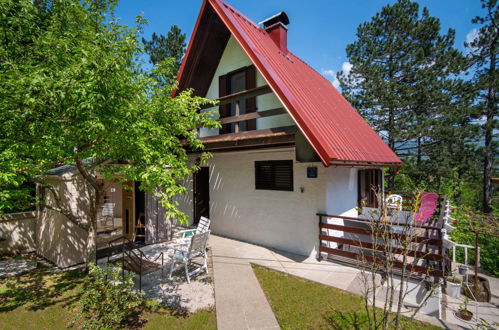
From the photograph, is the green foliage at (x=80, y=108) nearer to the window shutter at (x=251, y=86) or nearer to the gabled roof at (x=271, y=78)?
the gabled roof at (x=271, y=78)

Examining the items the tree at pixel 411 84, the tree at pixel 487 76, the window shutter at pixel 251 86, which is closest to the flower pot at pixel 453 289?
the window shutter at pixel 251 86

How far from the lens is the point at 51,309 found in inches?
178

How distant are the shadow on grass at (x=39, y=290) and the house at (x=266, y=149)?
484cm

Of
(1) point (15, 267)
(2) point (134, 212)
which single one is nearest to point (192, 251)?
(2) point (134, 212)

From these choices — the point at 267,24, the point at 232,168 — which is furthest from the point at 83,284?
the point at 267,24

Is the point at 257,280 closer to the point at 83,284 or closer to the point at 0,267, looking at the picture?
the point at 83,284

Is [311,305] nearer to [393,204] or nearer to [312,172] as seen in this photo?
[312,172]

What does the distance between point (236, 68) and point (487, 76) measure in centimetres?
1896

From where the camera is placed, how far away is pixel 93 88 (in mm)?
3527

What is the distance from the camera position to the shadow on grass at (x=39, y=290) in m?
4.74

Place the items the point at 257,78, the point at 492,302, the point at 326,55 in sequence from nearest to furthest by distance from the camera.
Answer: the point at 492,302, the point at 257,78, the point at 326,55

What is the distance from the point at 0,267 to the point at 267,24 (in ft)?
41.6

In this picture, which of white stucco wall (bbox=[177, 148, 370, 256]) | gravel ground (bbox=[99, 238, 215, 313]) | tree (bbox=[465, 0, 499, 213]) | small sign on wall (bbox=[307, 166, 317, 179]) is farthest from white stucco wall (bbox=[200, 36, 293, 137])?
tree (bbox=[465, 0, 499, 213])

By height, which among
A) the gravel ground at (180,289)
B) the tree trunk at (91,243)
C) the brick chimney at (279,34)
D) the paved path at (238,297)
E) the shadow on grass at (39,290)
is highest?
the brick chimney at (279,34)
